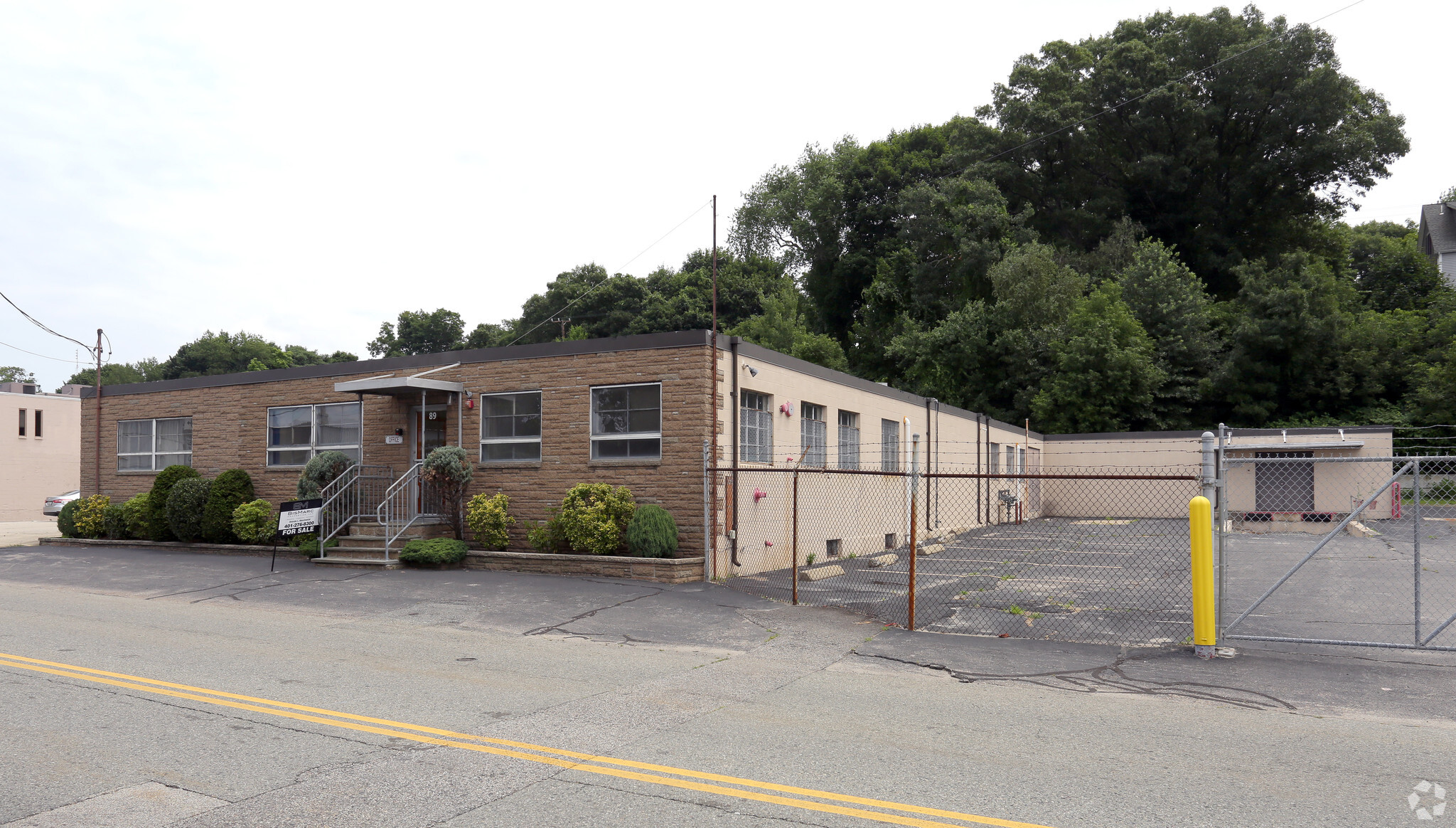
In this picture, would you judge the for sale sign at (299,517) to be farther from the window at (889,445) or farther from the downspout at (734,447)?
the window at (889,445)

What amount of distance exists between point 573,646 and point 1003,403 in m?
39.8

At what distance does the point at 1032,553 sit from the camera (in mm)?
20375

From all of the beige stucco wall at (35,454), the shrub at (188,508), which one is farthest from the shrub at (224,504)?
the beige stucco wall at (35,454)

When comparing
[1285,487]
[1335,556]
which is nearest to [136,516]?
[1335,556]

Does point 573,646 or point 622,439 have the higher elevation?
point 622,439

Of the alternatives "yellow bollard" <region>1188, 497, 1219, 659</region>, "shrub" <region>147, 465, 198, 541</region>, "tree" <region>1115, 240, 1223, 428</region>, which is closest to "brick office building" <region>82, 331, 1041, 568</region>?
"shrub" <region>147, 465, 198, 541</region>

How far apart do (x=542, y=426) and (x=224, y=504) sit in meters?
8.06

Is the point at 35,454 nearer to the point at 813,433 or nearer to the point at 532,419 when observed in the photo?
the point at 532,419

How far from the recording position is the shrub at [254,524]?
19.0 m

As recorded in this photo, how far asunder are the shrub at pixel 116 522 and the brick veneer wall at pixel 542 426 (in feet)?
6.14

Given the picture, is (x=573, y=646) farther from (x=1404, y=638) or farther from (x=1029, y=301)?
(x=1029, y=301)

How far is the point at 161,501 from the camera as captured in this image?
68.1ft

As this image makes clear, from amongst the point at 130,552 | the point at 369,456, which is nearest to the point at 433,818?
the point at 369,456

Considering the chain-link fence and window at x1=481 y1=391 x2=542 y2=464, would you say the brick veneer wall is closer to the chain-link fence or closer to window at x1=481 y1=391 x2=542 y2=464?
window at x1=481 y1=391 x2=542 y2=464
